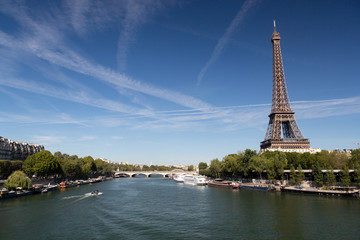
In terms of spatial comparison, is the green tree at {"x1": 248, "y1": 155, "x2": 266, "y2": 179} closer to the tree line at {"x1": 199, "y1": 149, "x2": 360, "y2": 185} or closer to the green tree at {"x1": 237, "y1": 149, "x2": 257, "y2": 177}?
the tree line at {"x1": 199, "y1": 149, "x2": 360, "y2": 185}

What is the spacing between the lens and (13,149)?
120m

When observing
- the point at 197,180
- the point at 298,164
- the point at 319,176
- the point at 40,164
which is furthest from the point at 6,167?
the point at 298,164

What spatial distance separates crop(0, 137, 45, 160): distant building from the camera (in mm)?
110200

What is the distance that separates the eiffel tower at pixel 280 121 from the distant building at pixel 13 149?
11492 cm

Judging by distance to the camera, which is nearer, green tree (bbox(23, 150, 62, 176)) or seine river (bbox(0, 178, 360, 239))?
seine river (bbox(0, 178, 360, 239))

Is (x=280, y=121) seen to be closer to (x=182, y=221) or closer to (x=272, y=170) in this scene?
(x=272, y=170)

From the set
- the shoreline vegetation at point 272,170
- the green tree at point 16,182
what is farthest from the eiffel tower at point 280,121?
the green tree at point 16,182

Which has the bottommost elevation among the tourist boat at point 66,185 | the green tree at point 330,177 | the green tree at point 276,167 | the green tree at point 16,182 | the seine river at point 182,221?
the seine river at point 182,221

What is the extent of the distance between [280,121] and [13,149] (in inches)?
4900

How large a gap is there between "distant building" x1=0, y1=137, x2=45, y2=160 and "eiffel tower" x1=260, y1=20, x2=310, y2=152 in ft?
377

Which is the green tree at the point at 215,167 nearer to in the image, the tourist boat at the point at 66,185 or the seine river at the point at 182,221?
the tourist boat at the point at 66,185

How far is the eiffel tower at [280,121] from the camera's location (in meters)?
108

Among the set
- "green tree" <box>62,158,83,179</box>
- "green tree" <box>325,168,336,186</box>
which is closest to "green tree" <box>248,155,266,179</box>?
"green tree" <box>325,168,336,186</box>

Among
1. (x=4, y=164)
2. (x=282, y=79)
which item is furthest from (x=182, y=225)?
(x=282, y=79)
